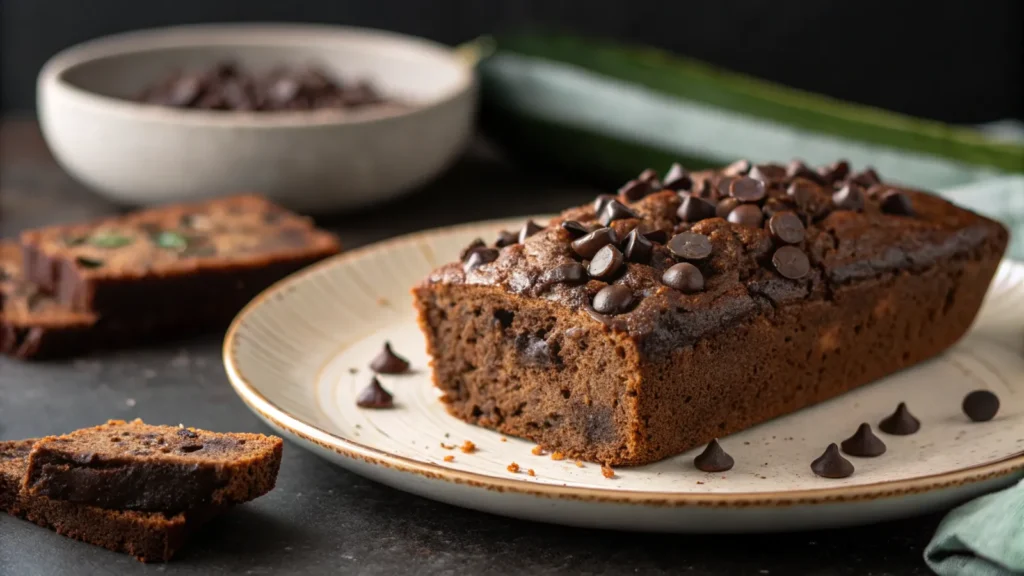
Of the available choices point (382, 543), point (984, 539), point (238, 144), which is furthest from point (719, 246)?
point (238, 144)

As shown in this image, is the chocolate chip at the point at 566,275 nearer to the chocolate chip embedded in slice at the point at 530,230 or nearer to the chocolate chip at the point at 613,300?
the chocolate chip at the point at 613,300

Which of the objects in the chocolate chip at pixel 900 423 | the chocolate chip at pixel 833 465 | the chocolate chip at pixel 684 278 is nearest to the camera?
the chocolate chip at pixel 833 465

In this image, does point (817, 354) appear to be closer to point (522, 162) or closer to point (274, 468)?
point (274, 468)

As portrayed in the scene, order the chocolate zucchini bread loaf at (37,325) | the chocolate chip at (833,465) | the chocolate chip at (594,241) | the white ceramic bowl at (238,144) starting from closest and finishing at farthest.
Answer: the chocolate chip at (833,465) → the chocolate chip at (594,241) → the chocolate zucchini bread loaf at (37,325) → the white ceramic bowl at (238,144)

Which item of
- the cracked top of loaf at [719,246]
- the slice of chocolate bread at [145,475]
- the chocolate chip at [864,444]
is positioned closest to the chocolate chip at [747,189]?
the cracked top of loaf at [719,246]

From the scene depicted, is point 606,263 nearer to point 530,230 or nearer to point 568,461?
point 530,230

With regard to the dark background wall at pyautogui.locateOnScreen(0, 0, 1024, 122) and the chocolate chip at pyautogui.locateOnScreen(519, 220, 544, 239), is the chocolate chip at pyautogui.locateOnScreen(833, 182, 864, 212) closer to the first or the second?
the chocolate chip at pyautogui.locateOnScreen(519, 220, 544, 239)

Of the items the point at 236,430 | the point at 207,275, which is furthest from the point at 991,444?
the point at 207,275
